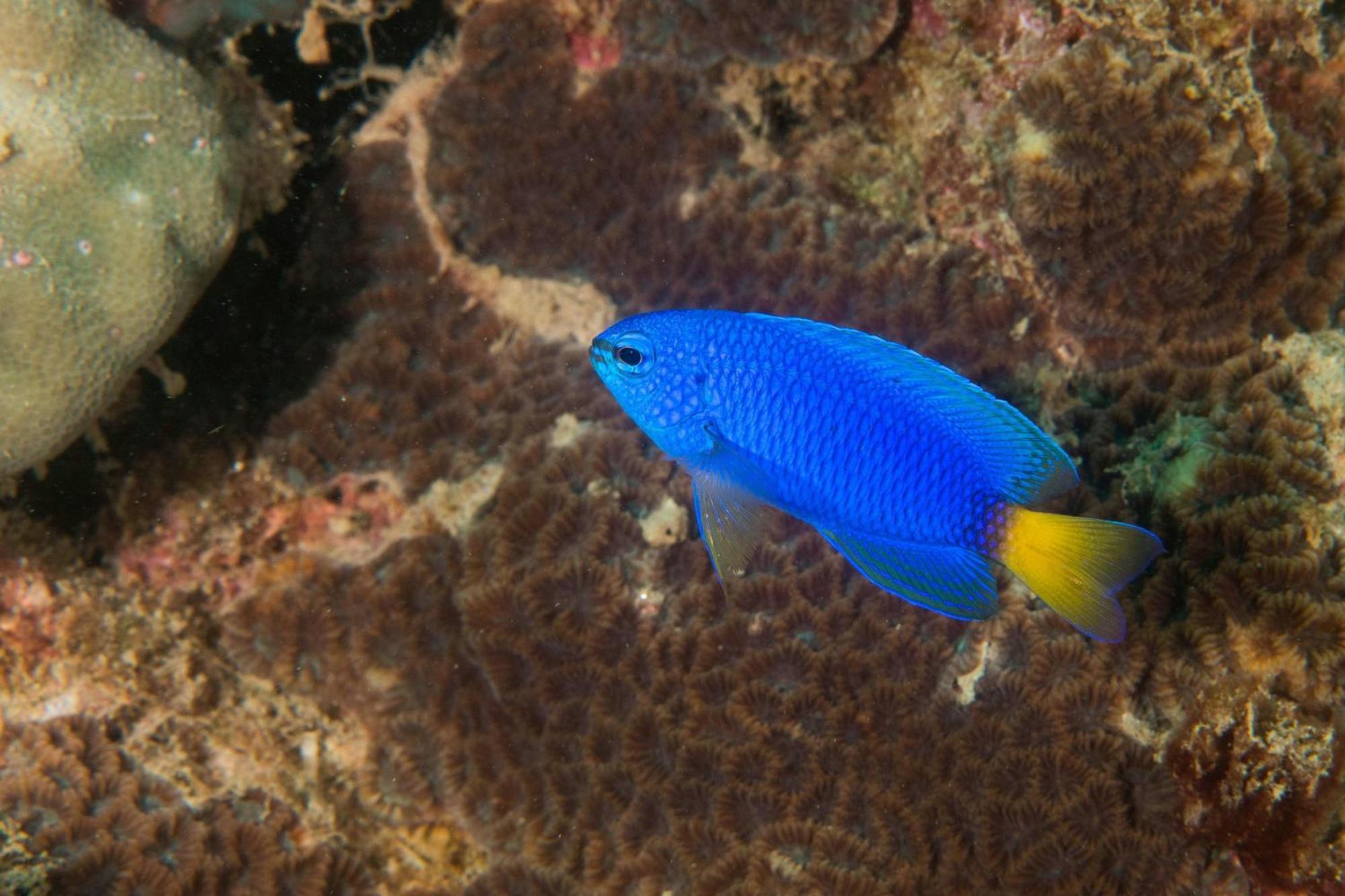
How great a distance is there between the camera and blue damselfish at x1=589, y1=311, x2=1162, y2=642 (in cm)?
203

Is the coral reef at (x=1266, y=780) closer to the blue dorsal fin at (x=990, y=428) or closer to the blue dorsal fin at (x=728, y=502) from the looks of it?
the blue dorsal fin at (x=990, y=428)

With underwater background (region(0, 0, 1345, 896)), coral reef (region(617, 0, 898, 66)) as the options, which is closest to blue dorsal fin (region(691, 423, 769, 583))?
underwater background (region(0, 0, 1345, 896))

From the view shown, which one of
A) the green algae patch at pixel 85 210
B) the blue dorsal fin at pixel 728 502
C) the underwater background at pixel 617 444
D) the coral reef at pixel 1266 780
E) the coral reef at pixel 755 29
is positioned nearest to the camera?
the blue dorsal fin at pixel 728 502

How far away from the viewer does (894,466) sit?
2.11 metres

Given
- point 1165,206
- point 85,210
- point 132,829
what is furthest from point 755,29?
point 132,829

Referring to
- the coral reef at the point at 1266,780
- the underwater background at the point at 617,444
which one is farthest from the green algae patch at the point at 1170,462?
the coral reef at the point at 1266,780

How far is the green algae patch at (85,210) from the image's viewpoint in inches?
117

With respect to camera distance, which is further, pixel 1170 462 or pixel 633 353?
pixel 1170 462

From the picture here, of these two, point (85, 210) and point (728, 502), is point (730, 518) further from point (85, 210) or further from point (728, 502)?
point (85, 210)

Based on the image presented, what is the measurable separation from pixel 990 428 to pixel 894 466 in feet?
0.95

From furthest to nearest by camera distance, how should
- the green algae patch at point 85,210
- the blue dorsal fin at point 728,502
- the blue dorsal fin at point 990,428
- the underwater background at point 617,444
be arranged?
the green algae patch at point 85,210
the underwater background at point 617,444
the blue dorsal fin at point 728,502
the blue dorsal fin at point 990,428

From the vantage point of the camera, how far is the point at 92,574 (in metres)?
3.87

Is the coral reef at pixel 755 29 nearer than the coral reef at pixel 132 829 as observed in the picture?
No

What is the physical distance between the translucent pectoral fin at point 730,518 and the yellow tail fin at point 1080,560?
2.26ft
